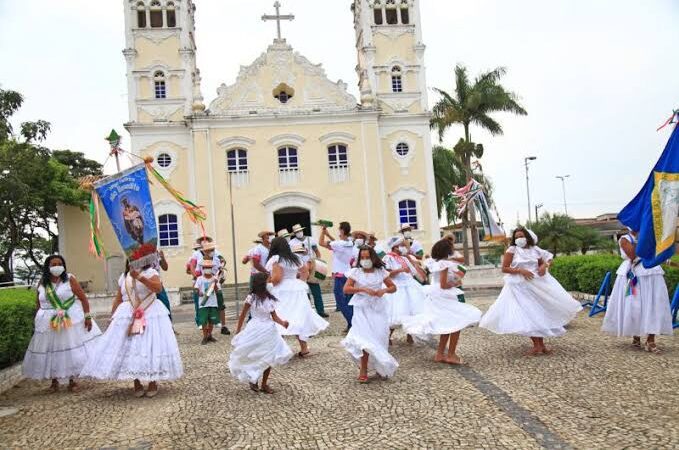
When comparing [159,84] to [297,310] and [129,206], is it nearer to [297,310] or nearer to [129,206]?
[129,206]

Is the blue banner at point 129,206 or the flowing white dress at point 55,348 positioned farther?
the blue banner at point 129,206

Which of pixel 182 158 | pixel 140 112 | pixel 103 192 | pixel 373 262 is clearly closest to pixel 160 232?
pixel 182 158

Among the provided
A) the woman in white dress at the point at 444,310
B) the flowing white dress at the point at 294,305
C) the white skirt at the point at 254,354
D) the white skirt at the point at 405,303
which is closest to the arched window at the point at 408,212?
the white skirt at the point at 405,303

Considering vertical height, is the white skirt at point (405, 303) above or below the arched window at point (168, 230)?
below

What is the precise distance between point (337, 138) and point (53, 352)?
21.3 m

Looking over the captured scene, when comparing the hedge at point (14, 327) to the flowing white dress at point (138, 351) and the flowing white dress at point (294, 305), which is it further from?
the flowing white dress at point (294, 305)

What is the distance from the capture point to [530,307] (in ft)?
27.0

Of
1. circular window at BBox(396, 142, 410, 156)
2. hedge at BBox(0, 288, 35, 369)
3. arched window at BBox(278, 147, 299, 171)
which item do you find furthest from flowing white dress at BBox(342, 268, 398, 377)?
circular window at BBox(396, 142, 410, 156)

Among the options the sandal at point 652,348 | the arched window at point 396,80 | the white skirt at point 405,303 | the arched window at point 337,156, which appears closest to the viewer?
the sandal at point 652,348

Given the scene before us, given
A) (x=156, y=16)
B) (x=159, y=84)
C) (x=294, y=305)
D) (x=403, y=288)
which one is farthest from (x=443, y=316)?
(x=156, y=16)

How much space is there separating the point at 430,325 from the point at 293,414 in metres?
2.45

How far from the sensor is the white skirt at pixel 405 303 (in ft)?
31.0

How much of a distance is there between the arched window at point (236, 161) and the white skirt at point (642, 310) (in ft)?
68.0

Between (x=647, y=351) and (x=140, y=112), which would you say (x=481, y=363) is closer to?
(x=647, y=351)
